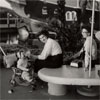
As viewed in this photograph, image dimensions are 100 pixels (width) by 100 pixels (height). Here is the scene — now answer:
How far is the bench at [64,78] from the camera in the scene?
11.6 feet

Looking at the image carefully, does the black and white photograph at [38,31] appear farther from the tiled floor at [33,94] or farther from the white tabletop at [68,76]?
the white tabletop at [68,76]

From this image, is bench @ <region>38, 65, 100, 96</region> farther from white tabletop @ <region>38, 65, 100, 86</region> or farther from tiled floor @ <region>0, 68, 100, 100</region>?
tiled floor @ <region>0, 68, 100, 100</region>

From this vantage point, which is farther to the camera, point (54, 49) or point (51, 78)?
point (54, 49)

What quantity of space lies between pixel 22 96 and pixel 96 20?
89.7 inches

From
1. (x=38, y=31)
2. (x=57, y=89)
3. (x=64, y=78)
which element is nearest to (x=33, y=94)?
(x=57, y=89)

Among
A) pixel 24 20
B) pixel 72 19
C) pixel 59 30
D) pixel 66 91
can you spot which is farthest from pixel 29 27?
pixel 66 91

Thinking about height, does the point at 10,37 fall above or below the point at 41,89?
above

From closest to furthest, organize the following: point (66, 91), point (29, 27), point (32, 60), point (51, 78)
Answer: point (51, 78) → point (66, 91) → point (32, 60) → point (29, 27)

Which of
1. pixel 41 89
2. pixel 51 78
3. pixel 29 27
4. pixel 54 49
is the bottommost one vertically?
pixel 41 89

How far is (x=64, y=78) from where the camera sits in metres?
3.58

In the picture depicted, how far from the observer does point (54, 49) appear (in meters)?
4.12

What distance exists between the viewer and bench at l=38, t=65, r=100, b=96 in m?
3.55

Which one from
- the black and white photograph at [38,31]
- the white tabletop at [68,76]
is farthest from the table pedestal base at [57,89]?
the black and white photograph at [38,31]

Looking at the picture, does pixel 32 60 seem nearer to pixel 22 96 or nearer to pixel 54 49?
pixel 54 49
